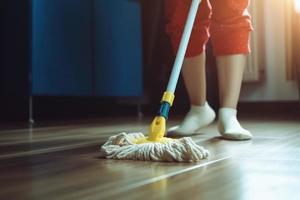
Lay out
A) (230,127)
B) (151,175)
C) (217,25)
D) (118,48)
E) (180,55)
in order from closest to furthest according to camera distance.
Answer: (151,175) → (180,55) → (230,127) → (217,25) → (118,48)

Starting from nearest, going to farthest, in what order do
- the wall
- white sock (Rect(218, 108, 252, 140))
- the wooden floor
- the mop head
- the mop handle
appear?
1. the wooden floor
2. the mop head
3. the mop handle
4. white sock (Rect(218, 108, 252, 140))
5. the wall

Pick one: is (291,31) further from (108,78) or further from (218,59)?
(218,59)

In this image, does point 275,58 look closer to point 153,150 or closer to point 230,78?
point 230,78

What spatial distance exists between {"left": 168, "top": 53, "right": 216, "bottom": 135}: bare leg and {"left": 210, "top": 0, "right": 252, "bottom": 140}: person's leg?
0.22 feet

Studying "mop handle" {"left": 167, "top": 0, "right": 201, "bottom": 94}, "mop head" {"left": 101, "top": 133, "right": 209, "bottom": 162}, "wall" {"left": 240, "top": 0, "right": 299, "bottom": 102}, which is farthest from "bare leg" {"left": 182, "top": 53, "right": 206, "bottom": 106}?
"wall" {"left": 240, "top": 0, "right": 299, "bottom": 102}

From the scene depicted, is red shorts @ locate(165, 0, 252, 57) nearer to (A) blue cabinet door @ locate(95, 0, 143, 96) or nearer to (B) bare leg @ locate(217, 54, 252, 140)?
(B) bare leg @ locate(217, 54, 252, 140)

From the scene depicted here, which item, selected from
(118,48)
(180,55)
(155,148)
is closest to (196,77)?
(180,55)

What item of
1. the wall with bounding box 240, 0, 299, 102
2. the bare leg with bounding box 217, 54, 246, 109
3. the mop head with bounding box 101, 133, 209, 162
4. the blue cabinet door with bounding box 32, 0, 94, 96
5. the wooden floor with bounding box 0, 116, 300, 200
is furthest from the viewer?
the wall with bounding box 240, 0, 299, 102

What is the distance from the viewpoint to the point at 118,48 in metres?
2.69

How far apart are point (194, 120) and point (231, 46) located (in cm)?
23

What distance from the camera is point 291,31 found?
8.81 feet

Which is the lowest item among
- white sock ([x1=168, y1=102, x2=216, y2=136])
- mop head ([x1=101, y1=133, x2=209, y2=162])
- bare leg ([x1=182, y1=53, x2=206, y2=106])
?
white sock ([x1=168, y1=102, x2=216, y2=136])

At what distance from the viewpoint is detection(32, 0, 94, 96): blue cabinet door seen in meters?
2.29

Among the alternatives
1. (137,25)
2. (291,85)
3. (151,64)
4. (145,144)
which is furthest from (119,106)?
(145,144)
